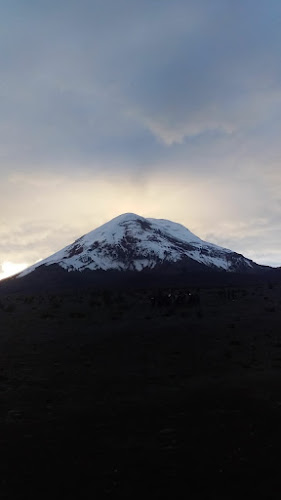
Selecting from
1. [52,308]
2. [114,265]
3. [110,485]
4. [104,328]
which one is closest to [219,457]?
[110,485]

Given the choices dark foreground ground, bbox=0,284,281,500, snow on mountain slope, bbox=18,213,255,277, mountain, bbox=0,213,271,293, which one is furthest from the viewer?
snow on mountain slope, bbox=18,213,255,277

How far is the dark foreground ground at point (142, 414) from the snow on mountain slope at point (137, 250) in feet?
268

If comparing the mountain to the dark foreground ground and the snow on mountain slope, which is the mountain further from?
the dark foreground ground

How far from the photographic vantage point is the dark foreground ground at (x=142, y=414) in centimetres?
862

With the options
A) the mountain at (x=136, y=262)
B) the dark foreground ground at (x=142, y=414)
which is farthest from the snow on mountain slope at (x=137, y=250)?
the dark foreground ground at (x=142, y=414)

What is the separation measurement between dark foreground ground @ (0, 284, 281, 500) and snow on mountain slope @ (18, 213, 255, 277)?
81.7m

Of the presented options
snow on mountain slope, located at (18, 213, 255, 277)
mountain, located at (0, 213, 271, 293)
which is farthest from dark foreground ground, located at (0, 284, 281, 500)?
snow on mountain slope, located at (18, 213, 255, 277)

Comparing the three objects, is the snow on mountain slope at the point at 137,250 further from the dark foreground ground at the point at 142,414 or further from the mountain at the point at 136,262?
the dark foreground ground at the point at 142,414

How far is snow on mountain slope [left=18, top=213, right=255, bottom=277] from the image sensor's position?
4311 inches

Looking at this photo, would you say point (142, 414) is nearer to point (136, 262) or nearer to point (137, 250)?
point (136, 262)

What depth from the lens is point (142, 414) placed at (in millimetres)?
12680

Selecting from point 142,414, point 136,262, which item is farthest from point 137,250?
point 142,414

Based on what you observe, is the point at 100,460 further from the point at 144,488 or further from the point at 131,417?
the point at 131,417

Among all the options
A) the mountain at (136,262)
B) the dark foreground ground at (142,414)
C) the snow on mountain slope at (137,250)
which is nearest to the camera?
the dark foreground ground at (142,414)
